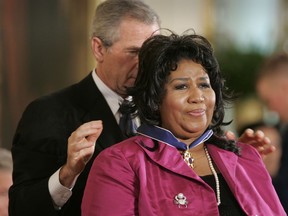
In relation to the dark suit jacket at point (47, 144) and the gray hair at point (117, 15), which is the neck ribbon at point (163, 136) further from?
the gray hair at point (117, 15)

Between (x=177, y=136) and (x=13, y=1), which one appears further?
(x=13, y=1)

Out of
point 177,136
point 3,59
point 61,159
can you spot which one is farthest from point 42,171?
point 3,59

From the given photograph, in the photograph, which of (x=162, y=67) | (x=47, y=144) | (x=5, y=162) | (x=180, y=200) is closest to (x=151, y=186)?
(x=180, y=200)

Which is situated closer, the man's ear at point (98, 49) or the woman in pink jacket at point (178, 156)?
the woman in pink jacket at point (178, 156)

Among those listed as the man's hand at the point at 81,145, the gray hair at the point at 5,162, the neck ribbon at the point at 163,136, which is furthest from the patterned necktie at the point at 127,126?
the gray hair at the point at 5,162

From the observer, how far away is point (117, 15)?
2916mm

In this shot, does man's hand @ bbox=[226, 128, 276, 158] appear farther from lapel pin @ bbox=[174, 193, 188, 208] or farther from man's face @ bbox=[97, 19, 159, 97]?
lapel pin @ bbox=[174, 193, 188, 208]

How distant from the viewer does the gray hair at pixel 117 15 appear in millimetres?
2887

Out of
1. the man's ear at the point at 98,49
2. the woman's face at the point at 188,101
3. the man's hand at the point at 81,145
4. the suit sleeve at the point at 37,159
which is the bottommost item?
the suit sleeve at the point at 37,159

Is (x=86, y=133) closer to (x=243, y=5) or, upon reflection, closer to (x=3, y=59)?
(x=3, y=59)

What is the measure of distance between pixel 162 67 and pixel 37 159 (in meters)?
0.67

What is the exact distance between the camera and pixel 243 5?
878 cm

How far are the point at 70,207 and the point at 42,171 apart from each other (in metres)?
0.15

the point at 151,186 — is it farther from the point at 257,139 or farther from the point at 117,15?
the point at 117,15
